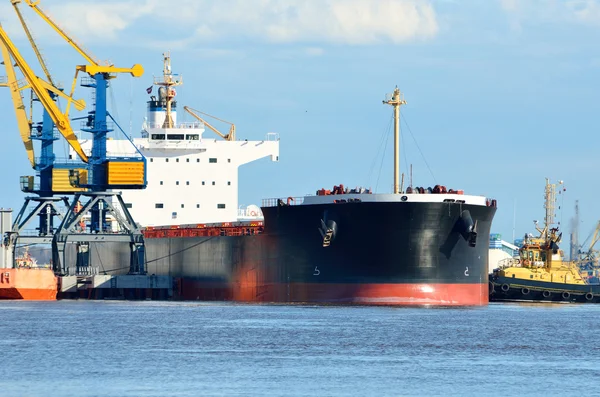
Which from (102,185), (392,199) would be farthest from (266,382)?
(102,185)

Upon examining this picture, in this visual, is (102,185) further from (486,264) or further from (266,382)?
(266,382)

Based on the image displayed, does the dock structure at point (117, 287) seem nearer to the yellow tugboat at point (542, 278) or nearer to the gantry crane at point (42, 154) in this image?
the gantry crane at point (42, 154)

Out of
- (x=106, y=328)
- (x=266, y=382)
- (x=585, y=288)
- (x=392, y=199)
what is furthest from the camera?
(x=585, y=288)

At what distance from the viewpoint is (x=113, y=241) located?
5919 cm

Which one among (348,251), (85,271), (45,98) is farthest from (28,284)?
(348,251)

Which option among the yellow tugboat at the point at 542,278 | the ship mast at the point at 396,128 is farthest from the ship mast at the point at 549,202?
the ship mast at the point at 396,128

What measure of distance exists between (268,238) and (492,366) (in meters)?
22.5

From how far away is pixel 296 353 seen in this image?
33594 millimetres

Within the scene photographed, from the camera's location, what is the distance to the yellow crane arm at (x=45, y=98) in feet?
198

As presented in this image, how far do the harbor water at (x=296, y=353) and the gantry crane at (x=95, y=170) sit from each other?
9493 millimetres

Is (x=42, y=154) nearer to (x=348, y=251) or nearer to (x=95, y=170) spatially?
(x=95, y=170)

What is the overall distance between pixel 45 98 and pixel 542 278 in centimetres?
2555

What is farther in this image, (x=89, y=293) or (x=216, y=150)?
(x=216, y=150)

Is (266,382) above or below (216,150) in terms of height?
below
